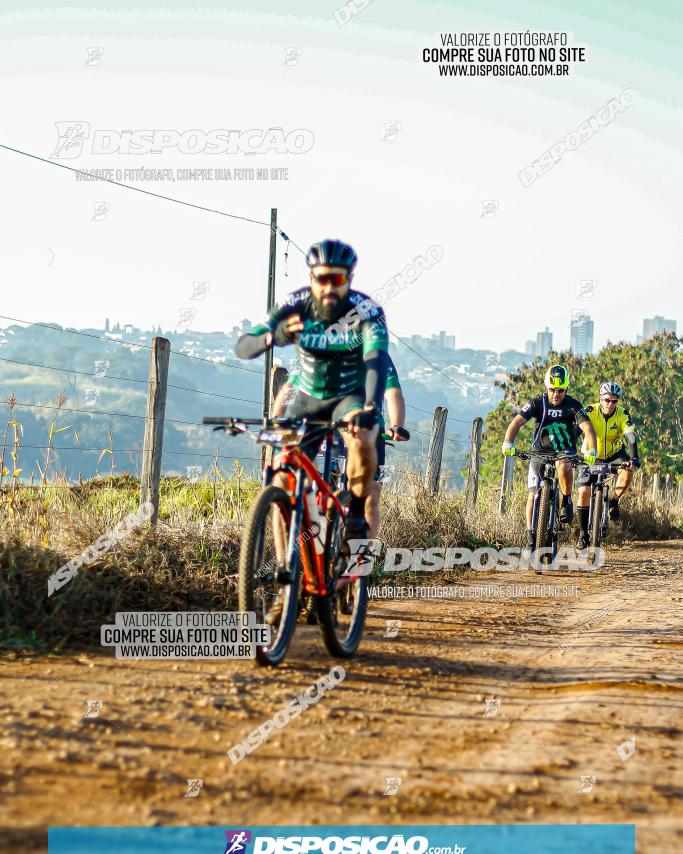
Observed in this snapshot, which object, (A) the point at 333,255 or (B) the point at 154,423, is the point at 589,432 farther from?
(A) the point at 333,255

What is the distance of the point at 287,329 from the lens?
5641 millimetres

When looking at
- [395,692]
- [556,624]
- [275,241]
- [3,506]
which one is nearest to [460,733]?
[395,692]

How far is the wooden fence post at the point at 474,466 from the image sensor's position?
50.4ft

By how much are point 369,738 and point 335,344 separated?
247 cm

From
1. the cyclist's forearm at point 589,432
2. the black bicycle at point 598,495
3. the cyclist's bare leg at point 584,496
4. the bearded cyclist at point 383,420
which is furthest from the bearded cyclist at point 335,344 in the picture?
the cyclist's bare leg at point 584,496

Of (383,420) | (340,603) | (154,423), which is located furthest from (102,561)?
(383,420)

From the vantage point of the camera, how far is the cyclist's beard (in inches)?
219

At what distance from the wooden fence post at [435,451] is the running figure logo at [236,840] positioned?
9911mm

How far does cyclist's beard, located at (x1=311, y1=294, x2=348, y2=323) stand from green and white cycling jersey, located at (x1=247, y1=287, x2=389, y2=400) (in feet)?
0.06

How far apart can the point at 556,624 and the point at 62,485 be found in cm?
428

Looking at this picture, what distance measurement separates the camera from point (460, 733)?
13.6ft

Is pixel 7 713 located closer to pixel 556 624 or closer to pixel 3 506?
pixel 3 506

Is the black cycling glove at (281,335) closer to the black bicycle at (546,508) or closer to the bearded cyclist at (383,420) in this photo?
the bearded cyclist at (383,420)

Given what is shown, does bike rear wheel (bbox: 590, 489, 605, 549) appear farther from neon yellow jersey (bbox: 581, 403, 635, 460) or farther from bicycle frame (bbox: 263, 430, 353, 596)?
bicycle frame (bbox: 263, 430, 353, 596)
